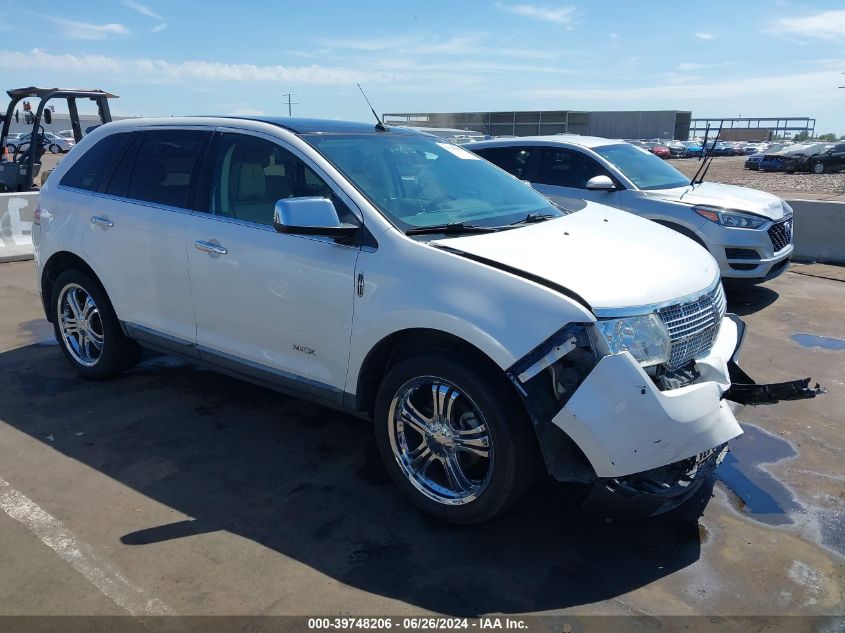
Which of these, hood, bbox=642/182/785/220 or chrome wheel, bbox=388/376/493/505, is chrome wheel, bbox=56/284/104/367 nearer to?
chrome wheel, bbox=388/376/493/505

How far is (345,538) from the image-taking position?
3309mm

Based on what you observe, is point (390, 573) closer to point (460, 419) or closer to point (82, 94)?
point (460, 419)

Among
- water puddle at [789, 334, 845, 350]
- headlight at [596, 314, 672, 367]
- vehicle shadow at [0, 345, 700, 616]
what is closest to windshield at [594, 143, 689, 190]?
water puddle at [789, 334, 845, 350]

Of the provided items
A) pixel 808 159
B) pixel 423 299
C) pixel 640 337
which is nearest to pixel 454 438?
pixel 423 299

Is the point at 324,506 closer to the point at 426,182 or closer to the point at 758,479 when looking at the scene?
the point at 426,182

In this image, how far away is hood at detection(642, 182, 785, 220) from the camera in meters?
7.55

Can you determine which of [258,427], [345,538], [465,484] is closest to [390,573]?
[345,538]

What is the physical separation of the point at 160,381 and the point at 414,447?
106 inches

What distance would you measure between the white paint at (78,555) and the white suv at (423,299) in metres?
1.24

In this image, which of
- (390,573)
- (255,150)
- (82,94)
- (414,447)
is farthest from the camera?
(82,94)

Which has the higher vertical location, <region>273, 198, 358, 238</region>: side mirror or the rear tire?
<region>273, 198, 358, 238</region>: side mirror

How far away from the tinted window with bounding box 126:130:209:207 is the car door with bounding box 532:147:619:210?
4.68 m

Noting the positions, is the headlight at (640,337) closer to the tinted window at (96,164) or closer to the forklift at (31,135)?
the tinted window at (96,164)

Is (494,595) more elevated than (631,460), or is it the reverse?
(631,460)
